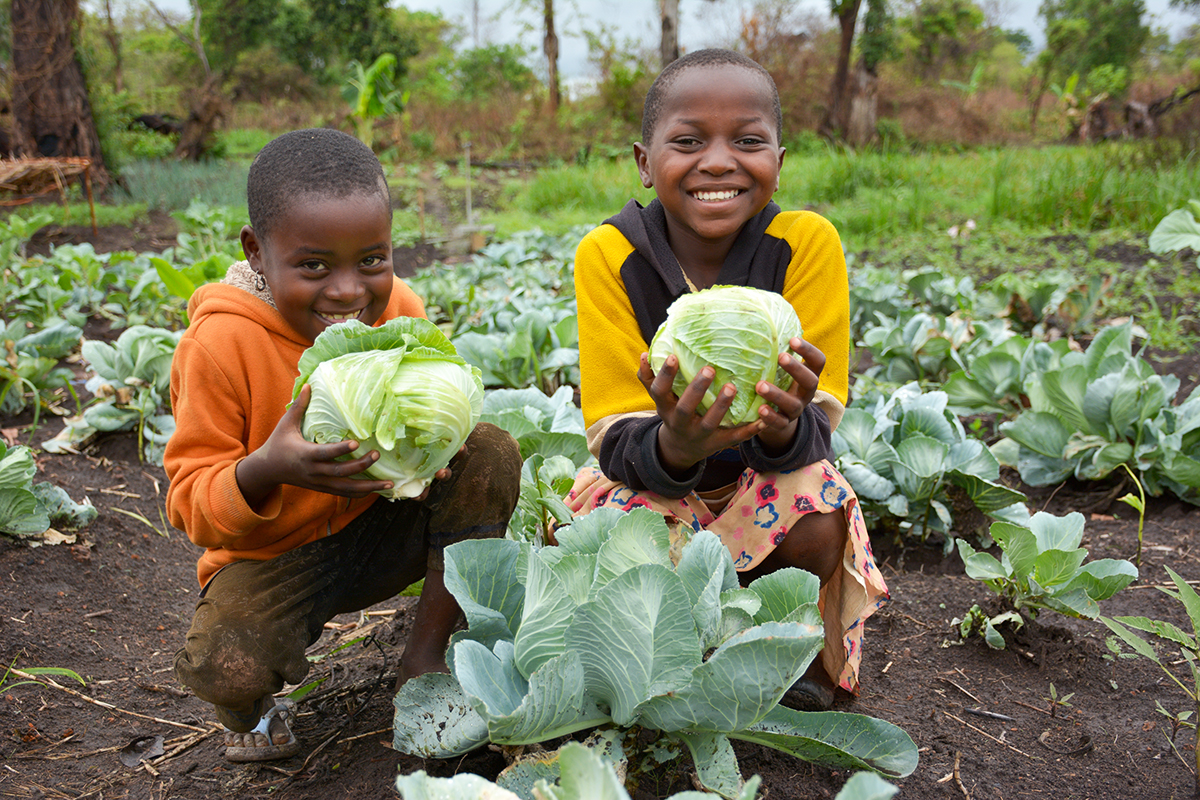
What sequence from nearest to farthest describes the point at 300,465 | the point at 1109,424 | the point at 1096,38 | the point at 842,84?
the point at 300,465
the point at 1109,424
the point at 842,84
the point at 1096,38

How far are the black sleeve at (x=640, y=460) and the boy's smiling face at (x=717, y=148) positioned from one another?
1.71 feet

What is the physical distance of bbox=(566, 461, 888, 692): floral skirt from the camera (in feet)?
6.36

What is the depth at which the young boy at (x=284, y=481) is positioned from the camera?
1778 mm

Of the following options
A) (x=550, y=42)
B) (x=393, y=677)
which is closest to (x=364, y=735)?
(x=393, y=677)

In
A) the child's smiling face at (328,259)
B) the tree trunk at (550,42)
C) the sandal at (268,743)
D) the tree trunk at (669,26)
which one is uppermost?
the tree trunk at (550,42)

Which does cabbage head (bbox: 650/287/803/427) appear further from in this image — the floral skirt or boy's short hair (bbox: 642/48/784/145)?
boy's short hair (bbox: 642/48/784/145)

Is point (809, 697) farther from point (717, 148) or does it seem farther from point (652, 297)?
point (717, 148)

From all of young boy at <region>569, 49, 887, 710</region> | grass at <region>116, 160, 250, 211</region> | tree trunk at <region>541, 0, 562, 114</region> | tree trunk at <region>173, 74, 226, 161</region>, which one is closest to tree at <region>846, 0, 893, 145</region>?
A: tree trunk at <region>541, 0, 562, 114</region>

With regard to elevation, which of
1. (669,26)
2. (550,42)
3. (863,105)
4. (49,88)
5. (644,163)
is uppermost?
(550,42)

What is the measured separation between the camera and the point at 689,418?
68.4 inches

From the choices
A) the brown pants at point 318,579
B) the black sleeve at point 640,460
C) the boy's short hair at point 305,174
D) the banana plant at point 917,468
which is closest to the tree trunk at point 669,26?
the banana plant at point 917,468

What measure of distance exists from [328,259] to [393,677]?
109cm

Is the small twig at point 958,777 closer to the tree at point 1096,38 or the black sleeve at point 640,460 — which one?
the black sleeve at point 640,460

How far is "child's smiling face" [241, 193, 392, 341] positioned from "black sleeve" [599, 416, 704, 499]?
0.65 m
